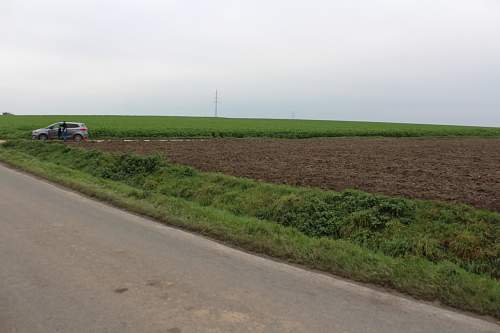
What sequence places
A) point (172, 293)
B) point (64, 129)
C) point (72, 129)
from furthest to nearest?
1. point (72, 129)
2. point (64, 129)
3. point (172, 293)

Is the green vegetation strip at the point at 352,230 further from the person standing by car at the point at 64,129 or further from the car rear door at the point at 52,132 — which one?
the car rear door at the point at 52,132

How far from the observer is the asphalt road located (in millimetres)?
4492

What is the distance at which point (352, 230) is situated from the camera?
8.22 m

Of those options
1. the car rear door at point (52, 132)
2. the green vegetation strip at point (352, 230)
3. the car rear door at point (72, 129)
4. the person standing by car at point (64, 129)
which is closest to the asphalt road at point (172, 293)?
the green vegetation strip at point (352, 230)

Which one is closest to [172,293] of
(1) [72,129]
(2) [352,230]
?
(2) [352,230]

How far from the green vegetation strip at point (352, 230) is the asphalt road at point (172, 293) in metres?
0.48

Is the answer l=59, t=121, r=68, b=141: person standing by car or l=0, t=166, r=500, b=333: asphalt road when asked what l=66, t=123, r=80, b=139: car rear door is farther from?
l=0, t=166, r=500, b=333: asphalt road

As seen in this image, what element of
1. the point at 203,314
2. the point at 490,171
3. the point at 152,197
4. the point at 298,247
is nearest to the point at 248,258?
the point at 298,247

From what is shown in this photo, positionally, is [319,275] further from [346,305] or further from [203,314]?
[203,314]

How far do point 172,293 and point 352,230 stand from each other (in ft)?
13.5

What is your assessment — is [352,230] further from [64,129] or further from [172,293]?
[64,129]

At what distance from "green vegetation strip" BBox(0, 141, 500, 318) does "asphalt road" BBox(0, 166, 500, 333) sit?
18.8 inches

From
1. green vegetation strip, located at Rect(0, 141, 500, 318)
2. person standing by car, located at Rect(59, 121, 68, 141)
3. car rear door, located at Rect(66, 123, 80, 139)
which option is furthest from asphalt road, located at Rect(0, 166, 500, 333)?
car rear door, located at Rect(66, 123, 80, 139)

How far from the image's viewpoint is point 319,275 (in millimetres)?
6191
